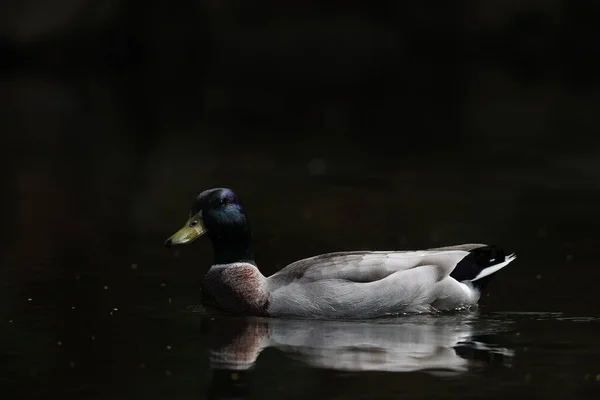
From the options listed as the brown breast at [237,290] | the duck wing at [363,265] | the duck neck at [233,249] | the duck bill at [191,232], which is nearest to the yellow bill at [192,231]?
the duck bill at [191,232]

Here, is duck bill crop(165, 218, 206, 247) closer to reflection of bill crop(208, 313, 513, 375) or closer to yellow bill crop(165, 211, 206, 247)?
yellow bill crop(165, 211, 206, 247)

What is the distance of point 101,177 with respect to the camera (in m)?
20.2

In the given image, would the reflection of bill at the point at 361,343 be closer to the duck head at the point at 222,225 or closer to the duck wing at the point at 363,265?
the duck wing at the point at 363,265

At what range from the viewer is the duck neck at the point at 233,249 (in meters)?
12.2

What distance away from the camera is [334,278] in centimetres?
1155

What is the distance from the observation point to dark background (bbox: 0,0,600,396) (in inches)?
537

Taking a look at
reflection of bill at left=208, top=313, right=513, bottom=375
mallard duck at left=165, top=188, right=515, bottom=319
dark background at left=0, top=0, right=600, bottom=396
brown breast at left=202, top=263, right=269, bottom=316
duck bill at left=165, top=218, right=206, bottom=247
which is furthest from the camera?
dark background at left=0, top=0, right=600, bottom=396

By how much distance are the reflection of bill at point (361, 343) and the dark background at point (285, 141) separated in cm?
70

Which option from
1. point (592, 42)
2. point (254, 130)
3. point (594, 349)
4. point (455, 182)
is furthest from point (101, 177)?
point (592, 42)

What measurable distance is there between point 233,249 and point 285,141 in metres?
12.3

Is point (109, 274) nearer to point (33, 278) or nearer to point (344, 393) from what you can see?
point (33, 278)

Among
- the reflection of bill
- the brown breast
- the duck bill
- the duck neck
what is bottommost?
the reflection of bill

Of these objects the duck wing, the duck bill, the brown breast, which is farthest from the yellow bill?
the duck wing

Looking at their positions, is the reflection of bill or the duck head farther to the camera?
the duck head
